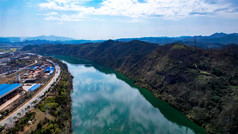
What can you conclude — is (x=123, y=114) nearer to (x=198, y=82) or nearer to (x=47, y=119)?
(x=47, y=119)

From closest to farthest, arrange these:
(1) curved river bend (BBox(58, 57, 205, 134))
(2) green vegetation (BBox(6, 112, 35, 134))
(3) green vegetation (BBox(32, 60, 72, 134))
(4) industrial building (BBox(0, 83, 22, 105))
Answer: (2) green vegetation (BBox(6, 112, 35, 134))
(3) green vegetation (BBox(32, 60, 72, 134))
(1) curved river bend (BBox(58, 57, 205, 134))
(4) industrial building (BBox(0, 83, 22, 105))

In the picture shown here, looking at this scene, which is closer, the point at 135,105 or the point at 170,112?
the point at 170,112

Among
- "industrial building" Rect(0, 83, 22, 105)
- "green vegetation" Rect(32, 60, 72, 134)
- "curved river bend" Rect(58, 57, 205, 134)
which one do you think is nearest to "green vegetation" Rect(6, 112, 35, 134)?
"green vegetation" Rect(32, 60, 72, 134)

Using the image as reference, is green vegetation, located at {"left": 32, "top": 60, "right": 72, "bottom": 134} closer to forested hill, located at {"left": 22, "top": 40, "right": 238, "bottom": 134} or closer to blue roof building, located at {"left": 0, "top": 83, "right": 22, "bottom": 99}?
blue roof building, located at {"left": 0, "top": 83, "right": 22, "bottom": 99}

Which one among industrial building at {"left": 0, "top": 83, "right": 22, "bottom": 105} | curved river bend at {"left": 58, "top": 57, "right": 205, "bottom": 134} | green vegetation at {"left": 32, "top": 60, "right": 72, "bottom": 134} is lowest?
curved river bend at {"left": 58, "top": 57, "right": 205, "bottom": 134}

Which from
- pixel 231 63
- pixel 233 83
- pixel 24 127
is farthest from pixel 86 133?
pixel 231 63

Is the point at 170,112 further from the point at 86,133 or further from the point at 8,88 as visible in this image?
the point at 8,88

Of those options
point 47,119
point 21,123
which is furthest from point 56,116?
point 21,123

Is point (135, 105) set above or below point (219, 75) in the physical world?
below
